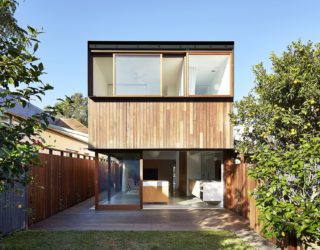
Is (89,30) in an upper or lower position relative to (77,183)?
upper

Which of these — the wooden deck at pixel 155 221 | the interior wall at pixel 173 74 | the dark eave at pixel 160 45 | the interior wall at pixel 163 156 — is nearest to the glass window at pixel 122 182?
the wooden deck at pixel 155 221

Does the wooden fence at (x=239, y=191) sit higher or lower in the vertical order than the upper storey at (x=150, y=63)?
lower

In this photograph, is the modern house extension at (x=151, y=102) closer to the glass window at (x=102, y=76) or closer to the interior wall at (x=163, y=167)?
the glass window at (x=102, y=76)

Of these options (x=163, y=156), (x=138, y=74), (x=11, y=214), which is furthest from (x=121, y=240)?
(x=163, y=156)

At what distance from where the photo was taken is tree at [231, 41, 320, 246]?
3.85m

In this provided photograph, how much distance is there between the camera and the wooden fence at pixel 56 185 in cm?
849

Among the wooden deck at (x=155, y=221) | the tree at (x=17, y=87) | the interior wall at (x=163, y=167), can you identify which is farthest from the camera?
the interior wall at (x=163, y=167)

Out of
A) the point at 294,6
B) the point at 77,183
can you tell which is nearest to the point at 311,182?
the point at 294,6

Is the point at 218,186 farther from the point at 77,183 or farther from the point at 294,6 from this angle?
the point at 294,6

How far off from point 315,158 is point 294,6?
9606 millimetres

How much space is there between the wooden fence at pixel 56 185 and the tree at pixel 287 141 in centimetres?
509

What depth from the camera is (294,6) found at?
11.4 metres

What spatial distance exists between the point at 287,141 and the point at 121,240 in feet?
15.6

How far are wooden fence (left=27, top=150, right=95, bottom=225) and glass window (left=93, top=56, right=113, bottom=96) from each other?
9.44 feet
